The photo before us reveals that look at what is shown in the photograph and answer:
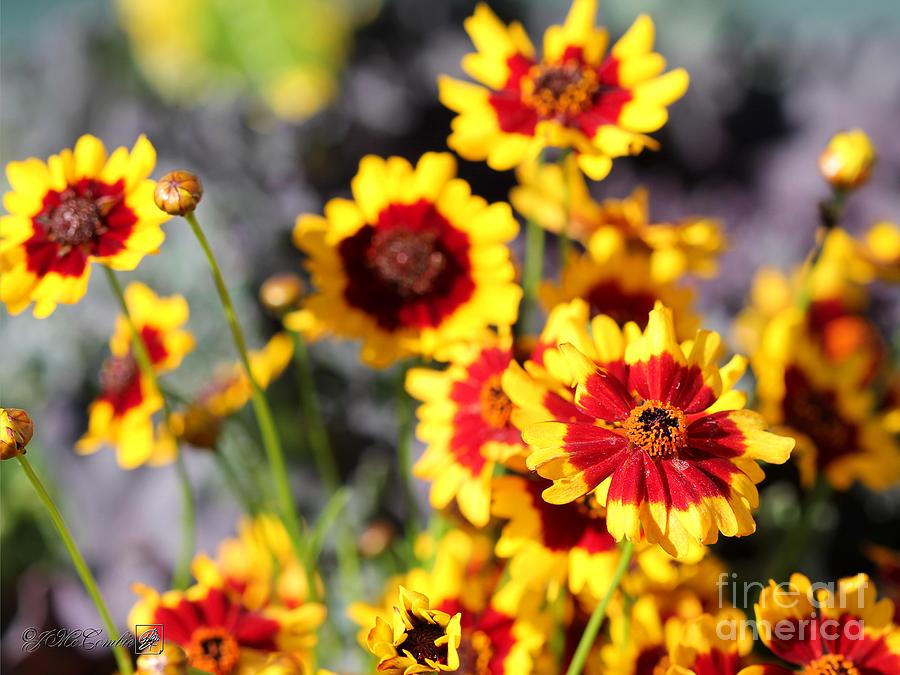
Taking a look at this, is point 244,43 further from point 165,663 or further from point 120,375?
point 165,663

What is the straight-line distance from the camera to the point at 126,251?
1.84 feet

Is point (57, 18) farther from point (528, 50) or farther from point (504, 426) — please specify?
point (504, 426)

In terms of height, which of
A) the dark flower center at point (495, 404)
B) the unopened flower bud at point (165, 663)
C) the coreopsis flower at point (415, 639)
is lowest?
the coreopsis flower at point (415, 639)

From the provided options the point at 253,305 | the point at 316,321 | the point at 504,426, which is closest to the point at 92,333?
the point at 253,305

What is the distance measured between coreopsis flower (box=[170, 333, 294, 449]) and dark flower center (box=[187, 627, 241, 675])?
0.15 metres

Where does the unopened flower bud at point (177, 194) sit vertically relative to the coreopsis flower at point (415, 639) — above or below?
above

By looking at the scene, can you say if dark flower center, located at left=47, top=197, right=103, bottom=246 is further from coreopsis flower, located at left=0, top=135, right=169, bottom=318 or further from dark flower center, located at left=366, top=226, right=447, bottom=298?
dark flower center, located at left=366, top=226, right=447, bottom=298

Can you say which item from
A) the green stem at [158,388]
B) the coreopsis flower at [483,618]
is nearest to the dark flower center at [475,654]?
the coreopsis flower at [483,618]

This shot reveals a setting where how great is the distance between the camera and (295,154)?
5.34 feet

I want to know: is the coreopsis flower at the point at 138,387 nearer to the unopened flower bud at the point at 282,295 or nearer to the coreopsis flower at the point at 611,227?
the unopened flower bud at the point at 282,295

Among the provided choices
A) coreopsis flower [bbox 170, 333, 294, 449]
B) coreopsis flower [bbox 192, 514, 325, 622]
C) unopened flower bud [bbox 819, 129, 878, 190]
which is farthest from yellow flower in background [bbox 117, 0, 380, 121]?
unopened flower bud [bbox 819, 129, 878, 190]

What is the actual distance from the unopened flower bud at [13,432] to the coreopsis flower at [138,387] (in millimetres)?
214

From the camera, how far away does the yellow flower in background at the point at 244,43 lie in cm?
252
